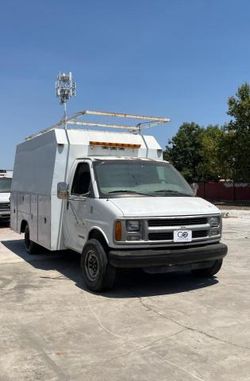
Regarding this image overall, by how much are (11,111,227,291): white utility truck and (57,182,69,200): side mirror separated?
19 millimetres

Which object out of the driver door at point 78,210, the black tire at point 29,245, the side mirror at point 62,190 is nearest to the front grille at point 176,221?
the driver door at point 78,210

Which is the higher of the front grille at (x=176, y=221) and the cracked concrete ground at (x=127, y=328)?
the front grille at (x=176, y=221)

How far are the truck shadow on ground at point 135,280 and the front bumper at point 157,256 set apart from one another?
0.59 metres

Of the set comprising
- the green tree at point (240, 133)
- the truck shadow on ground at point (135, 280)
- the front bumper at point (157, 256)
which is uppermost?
the green tree at point (240, 133)

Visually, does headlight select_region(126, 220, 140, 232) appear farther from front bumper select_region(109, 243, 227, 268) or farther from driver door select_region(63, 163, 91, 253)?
driver door select_region(63, 163, 91, 253)

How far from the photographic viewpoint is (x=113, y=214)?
24.0 ft

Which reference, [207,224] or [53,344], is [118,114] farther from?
[53,344]

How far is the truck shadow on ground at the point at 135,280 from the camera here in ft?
25.3

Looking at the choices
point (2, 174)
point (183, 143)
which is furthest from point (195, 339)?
point (183, 143)

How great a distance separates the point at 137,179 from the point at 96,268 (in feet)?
5.68

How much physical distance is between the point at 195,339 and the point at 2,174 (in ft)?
57.2

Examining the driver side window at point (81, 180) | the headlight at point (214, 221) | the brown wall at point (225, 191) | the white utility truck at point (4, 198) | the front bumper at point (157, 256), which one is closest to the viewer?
the front bumper at point (157, 256)

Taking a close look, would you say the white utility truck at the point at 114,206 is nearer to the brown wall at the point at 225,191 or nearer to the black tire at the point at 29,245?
the black tire at the point at 29,245

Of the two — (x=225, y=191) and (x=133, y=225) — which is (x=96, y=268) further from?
(x=225, y=191)
